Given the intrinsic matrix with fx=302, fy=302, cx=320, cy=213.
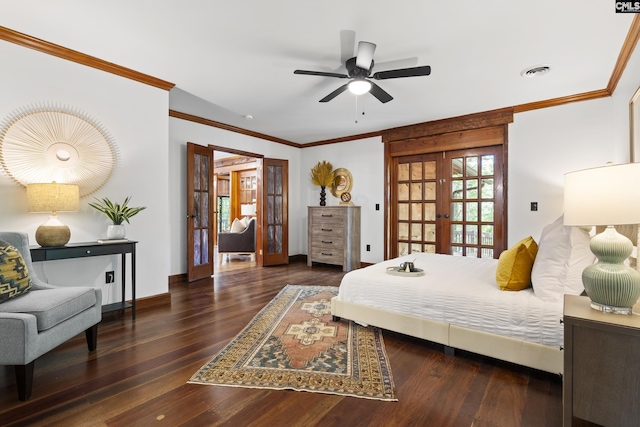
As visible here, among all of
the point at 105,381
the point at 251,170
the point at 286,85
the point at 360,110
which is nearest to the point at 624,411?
the point at 105,381

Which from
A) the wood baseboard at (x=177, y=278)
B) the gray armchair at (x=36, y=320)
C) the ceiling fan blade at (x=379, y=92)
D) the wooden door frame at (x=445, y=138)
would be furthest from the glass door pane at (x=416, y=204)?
the gray armchair at (x=36, y=320)

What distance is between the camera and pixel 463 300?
80.5 inches

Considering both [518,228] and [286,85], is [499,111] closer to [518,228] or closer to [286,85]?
[518,228]

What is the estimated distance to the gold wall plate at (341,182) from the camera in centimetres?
561

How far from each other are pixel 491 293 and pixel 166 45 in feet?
10.3

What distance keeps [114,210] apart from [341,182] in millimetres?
3766

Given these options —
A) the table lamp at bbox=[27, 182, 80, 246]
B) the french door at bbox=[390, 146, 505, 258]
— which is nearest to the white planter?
the table lamp at bbox=[27, 182, 80, 246]

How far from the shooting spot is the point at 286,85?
3.27 m

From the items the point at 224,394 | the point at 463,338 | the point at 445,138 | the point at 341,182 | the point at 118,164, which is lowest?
the point at 224,394

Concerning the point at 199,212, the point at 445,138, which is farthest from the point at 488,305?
the point at 199,212

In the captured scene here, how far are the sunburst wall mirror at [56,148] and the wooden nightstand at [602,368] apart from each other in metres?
3.61

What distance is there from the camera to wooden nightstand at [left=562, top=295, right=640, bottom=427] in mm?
1175

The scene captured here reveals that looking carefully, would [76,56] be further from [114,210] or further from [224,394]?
[224,394]

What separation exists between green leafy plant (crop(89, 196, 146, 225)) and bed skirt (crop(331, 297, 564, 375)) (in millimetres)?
2175
